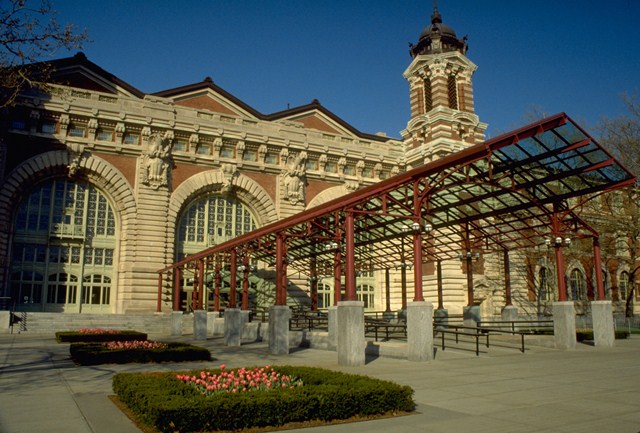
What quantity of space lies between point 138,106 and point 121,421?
122ft

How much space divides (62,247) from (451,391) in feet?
116

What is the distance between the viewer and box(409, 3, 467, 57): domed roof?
53219 millimetres

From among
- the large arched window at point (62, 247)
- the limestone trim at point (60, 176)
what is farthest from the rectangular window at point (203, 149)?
the large arched window at point (62, 247)

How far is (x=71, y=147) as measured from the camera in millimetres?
39000

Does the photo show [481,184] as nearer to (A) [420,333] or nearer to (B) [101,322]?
(A) [420,333]

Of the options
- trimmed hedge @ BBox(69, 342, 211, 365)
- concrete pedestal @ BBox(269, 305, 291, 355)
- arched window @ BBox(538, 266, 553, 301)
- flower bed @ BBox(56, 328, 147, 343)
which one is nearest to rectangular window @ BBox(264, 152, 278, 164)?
flower bed @ BBox(56, 328, 147, 343)

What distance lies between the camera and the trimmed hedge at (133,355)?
16.9m

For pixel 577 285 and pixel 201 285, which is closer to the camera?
pixel 201 285

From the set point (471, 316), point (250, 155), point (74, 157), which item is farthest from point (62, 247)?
point (471, 316)

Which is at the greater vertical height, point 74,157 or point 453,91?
point 453,91

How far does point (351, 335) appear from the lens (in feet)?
56.3

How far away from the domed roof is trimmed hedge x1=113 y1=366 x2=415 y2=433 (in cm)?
4880

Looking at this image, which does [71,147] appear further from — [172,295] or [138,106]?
[172,295]

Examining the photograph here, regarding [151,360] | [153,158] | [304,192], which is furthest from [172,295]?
[151,360]
